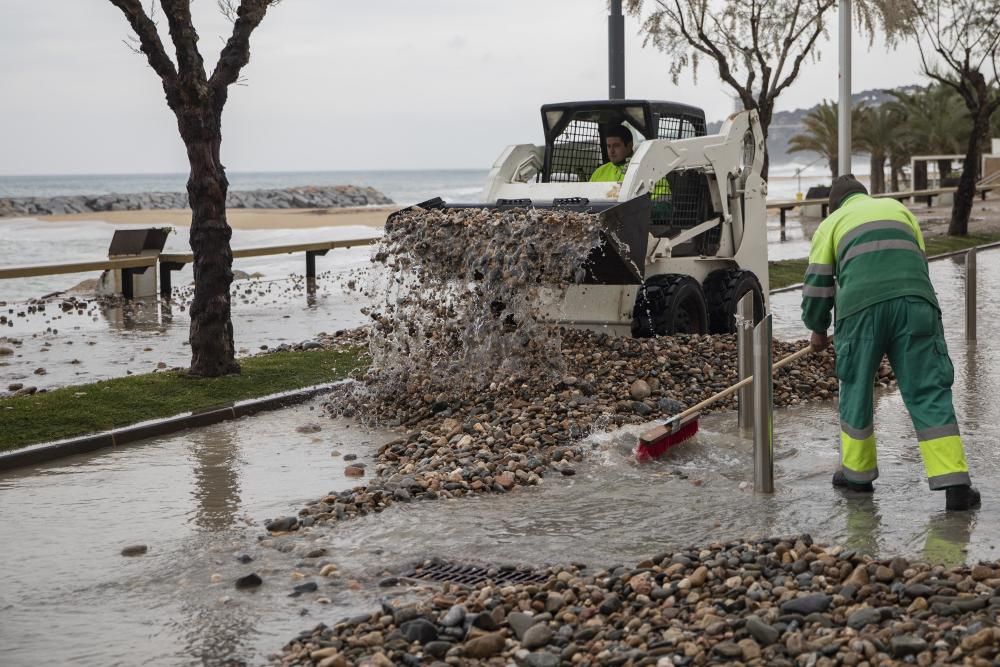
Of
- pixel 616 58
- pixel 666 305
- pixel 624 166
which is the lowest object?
pixel 666 305

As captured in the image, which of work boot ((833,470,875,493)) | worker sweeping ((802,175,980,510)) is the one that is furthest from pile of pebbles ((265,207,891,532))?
worker sweeping ((802,175,980,510))

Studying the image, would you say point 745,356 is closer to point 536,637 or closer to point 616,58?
point 536,637

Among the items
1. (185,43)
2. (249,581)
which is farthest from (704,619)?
(185,43)

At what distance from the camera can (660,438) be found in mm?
7883

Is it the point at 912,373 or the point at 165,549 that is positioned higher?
the point at 912,373

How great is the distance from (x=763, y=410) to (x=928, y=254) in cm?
1692

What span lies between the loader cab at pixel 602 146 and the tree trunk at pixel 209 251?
11.6ft

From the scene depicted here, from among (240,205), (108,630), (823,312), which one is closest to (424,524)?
(108,630)

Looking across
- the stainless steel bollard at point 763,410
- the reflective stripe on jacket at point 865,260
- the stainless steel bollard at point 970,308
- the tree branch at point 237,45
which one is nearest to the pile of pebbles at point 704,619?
the stainless steel bollard at point 763,410

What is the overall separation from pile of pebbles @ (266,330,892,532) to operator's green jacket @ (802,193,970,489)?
1811 millimetres

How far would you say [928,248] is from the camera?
24.2m

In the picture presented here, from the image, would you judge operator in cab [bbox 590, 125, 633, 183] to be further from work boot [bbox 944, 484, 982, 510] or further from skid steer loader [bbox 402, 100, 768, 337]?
work boot [bbox 944, 484, 982, 510]

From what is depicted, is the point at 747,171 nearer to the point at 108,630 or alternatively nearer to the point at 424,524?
the point at 424,524

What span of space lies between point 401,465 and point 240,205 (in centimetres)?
6615
